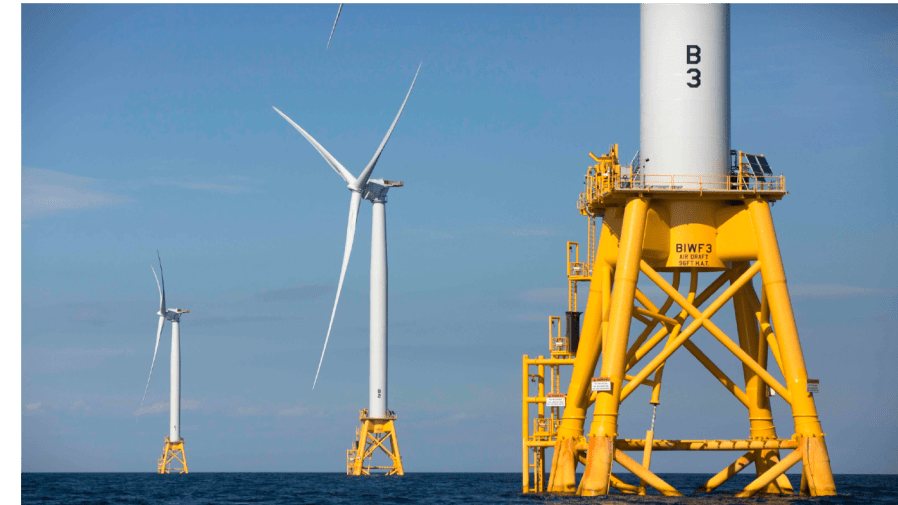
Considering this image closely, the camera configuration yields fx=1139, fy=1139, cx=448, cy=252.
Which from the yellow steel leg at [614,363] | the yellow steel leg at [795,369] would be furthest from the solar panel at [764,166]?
the yellow steel leg at [614,363]

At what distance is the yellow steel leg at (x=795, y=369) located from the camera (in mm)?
48875

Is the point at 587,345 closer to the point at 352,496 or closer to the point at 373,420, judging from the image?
the point at 352,496

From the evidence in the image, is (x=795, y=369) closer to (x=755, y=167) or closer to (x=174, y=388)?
(x=755, y=167)

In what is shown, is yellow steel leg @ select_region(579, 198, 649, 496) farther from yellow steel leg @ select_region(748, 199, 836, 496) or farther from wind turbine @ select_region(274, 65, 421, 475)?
wind turbine @ select_region(274, 65, 421, 475)

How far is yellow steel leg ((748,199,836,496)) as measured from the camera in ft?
160

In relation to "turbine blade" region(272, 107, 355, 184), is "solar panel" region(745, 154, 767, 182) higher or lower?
lower

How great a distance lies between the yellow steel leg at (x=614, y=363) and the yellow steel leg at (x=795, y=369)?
18.8 ft

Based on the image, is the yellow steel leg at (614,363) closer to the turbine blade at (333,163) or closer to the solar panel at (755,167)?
the solar panel at (755,167)

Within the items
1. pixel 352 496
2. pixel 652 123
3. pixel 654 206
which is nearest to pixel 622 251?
pixel 654 206

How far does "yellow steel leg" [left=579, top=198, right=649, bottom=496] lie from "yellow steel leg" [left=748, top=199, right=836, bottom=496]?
5718 millimetres

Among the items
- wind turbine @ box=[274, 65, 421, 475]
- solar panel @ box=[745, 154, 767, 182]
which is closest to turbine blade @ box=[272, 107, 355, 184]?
wind turbine @ box=[274, 65, 421, 475]

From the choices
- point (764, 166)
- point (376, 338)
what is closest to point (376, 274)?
point (376, 338)

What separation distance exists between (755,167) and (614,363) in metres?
11.7

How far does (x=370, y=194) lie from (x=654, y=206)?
61873 mm
